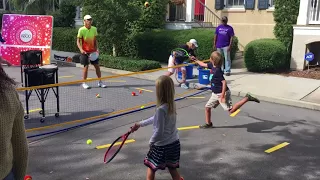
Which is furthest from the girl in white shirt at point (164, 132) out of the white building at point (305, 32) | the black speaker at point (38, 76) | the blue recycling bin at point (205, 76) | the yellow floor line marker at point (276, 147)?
the white building at point (305, 32)

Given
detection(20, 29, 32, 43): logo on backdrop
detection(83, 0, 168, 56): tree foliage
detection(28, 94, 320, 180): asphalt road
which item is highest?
detection(83, 0, 168, 56): tree foliage

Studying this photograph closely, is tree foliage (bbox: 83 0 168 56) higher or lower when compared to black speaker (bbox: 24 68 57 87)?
higher

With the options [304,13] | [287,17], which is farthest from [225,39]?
[304,13]

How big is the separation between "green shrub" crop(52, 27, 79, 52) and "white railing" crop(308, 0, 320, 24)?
1122 cm

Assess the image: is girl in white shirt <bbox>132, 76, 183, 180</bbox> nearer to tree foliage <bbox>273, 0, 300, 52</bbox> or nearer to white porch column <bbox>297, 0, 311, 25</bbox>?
white porch column <bbox>297, 0, 311, 25</bbox>

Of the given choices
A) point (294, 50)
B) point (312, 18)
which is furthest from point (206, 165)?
point (312, 18)

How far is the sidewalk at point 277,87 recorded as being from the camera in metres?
8.61

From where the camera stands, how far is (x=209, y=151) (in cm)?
545

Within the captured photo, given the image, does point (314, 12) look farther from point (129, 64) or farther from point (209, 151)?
point (209, 151)

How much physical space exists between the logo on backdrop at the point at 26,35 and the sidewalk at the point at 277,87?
3978 millimetres

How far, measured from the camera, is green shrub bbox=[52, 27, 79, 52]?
18.2 meters

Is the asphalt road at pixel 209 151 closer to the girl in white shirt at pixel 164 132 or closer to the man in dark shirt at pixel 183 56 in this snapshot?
the girl in white shirt at pixel 164 132

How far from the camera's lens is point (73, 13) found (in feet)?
69.7

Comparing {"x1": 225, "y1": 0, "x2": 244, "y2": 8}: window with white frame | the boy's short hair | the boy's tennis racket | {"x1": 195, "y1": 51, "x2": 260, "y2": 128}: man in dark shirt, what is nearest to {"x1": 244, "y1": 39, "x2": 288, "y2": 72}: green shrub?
{"x1": 225, "y1": 0, "x2": 244, "y2": 8}: window with white frame
